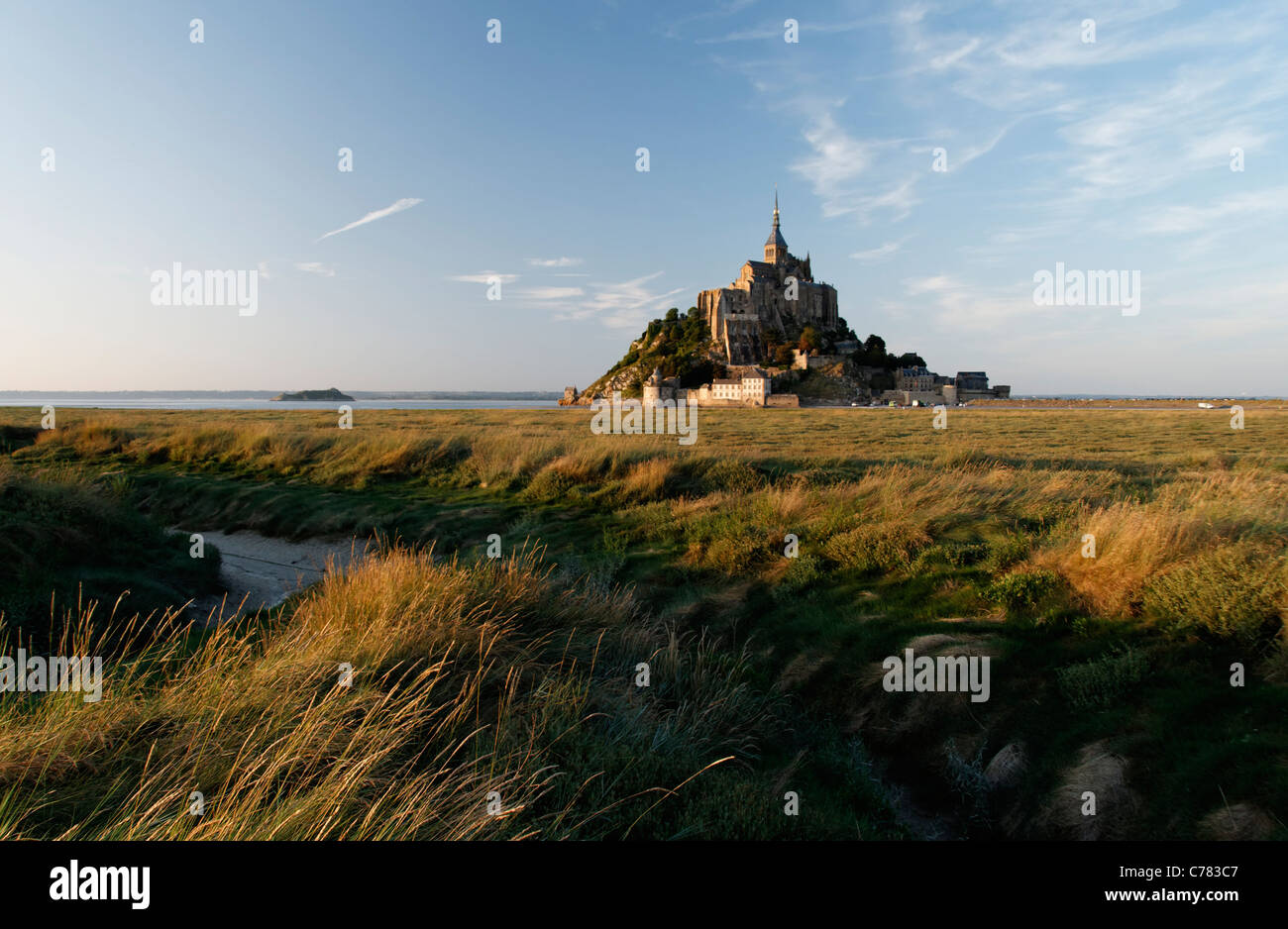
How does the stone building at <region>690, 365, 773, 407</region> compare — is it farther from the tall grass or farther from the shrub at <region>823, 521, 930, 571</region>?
the tall grass

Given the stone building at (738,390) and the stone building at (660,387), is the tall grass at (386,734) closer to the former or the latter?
the stone building at (738,390)

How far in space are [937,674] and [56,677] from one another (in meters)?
7.43

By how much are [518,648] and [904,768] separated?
3513 millimetres

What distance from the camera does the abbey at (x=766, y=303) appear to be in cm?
13175

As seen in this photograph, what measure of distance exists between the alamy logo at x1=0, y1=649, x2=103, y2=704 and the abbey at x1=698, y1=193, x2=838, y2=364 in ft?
417

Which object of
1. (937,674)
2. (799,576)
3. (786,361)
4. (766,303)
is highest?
(766,303)

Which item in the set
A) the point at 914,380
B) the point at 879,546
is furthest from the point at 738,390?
the point at 879,546

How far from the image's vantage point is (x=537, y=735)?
13.8 feet

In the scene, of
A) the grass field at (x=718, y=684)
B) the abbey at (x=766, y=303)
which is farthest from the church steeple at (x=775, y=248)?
the grass field at (x=718, y=684)

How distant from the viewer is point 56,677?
15.8ft

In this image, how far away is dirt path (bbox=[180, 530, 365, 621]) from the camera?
9.88 meters

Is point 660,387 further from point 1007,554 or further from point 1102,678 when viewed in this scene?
point 1102,678
